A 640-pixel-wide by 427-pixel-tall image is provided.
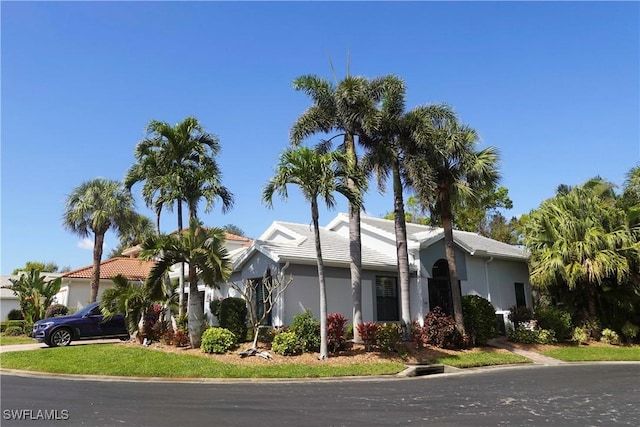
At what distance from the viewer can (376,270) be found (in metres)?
21.0

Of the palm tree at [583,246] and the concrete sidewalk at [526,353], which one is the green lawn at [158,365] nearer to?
the concrete sidewalk at [526,353]

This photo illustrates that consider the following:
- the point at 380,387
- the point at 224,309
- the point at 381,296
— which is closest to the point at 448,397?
the point at 380,387

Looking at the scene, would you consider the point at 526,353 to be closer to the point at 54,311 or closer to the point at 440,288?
the point at 440,288

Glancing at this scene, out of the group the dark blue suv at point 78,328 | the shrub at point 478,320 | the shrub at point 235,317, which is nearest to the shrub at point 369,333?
the shrub at point 235,317

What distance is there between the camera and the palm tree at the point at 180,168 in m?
19.3

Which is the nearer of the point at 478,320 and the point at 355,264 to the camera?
the point at 355,264

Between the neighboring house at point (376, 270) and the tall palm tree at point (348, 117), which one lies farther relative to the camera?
the neighboring house at point (376, 270)

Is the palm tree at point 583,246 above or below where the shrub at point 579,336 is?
above

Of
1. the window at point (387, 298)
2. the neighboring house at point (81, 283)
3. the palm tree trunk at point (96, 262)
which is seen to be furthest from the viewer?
the neighboring house at point (81, 283)

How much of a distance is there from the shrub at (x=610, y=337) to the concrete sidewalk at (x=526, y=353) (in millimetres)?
4571

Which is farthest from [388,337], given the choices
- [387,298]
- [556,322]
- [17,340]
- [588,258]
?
[17,340]

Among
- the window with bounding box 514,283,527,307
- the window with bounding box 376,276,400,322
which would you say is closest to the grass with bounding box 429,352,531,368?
the window with bounding box 376,276,400,322

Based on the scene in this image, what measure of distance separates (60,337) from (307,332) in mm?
10366

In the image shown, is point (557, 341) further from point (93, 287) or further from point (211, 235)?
point (93, 287)
